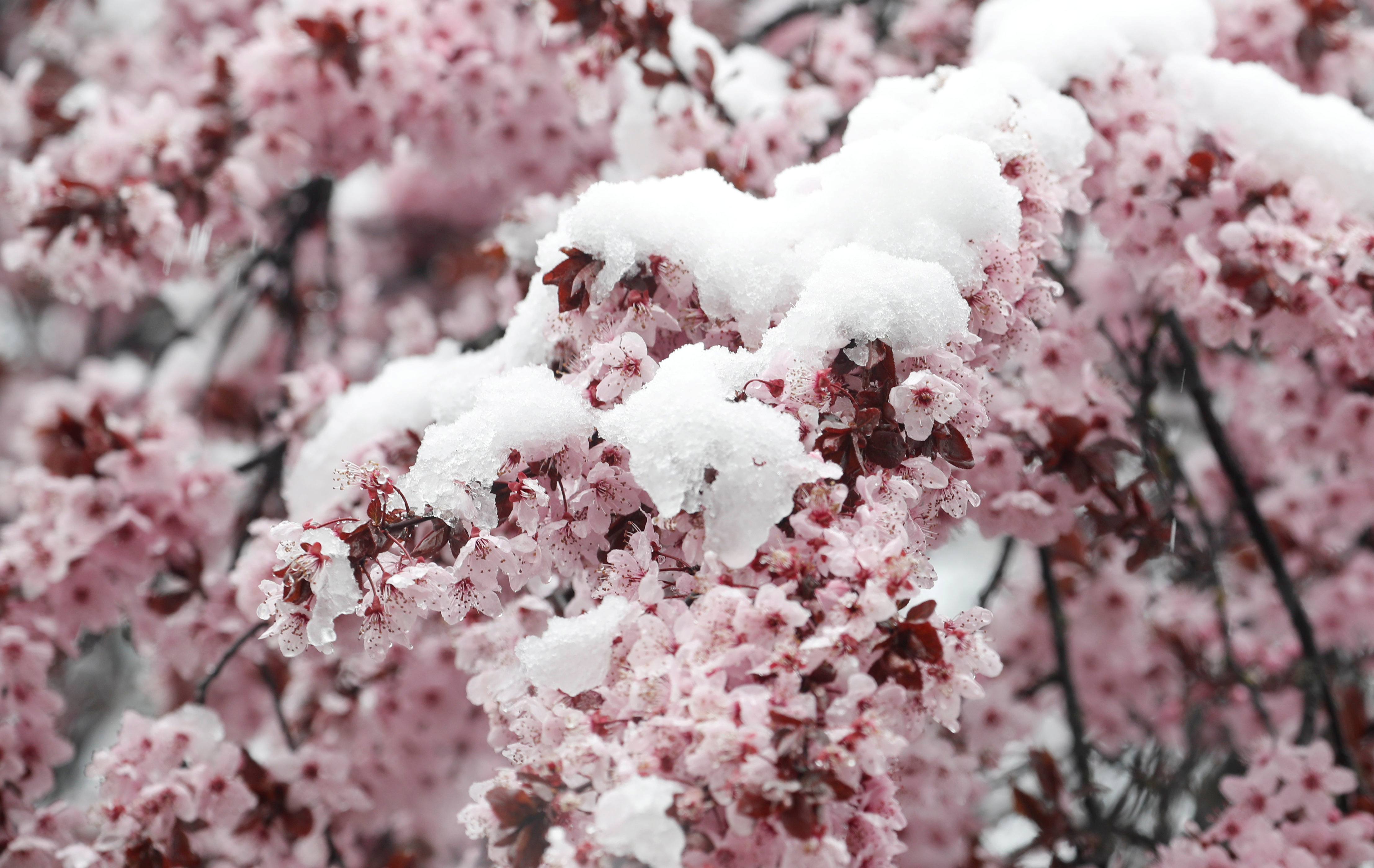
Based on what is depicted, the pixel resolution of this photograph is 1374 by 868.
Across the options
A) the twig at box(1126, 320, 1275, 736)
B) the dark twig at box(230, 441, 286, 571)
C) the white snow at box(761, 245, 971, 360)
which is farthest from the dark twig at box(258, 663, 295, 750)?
the twig at box(1126, 320, 1275, 736)

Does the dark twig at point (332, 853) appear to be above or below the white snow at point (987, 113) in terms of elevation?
below

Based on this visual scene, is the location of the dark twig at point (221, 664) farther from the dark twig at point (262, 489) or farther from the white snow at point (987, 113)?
the white snow at point (987, 113)

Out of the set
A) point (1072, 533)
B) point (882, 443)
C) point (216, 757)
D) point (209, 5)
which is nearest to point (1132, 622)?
point (1072, 533)

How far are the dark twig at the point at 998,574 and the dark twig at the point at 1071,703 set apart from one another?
0.22 ft

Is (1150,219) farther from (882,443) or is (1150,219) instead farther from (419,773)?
(419,773)

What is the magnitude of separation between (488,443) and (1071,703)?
4.95 ft

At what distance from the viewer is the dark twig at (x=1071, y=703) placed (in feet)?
6.51

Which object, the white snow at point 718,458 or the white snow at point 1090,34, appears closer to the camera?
the white snow at point 718,458

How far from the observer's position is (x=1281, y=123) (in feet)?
5.37

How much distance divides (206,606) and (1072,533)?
172 centimetres

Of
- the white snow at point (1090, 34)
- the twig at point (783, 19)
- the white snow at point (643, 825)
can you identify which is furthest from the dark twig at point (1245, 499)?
the white snow at point (643, 825)

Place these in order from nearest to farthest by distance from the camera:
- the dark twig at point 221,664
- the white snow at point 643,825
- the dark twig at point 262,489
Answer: the white snow at point 643,825 < the dark twig at point 221,664 < the dark twig at point 262,489

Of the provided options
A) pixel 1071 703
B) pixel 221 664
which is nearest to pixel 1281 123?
pixel 1071 703

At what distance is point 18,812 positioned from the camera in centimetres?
172
